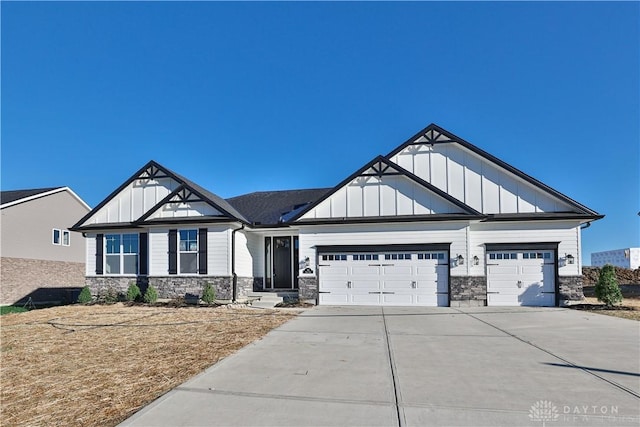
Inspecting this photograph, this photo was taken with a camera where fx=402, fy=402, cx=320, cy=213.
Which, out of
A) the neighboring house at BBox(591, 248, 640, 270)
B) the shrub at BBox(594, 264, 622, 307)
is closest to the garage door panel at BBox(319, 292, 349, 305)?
the shrub at BBox(594, 264, 622, 307)

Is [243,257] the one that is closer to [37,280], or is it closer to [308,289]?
[308,289]

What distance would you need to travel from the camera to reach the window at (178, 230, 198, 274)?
54.9 feet

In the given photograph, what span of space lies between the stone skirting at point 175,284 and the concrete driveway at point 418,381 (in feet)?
23.0

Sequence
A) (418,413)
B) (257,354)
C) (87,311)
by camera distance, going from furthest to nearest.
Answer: (87,311)
(257,354)
(418,413)

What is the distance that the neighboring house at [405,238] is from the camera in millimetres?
15172

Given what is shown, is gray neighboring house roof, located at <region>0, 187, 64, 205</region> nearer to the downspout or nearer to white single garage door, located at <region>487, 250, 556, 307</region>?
the downspout

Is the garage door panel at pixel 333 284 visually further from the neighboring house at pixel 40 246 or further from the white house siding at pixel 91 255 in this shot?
the neighboring house at pixel 40 246

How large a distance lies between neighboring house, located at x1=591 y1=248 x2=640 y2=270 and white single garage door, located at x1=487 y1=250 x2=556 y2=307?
8.74 m

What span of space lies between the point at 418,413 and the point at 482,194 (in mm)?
13447

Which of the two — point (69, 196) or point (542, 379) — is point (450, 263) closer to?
point (542, 379)

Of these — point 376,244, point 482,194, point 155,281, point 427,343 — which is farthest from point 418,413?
point 155,281

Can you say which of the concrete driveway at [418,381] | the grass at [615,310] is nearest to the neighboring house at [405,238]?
the grass at [615,310]

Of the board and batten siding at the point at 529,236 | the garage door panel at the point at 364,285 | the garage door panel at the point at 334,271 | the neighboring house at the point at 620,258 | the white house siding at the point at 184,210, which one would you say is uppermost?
the white house siding at the point at 184,210

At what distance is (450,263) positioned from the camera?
15070 mm
